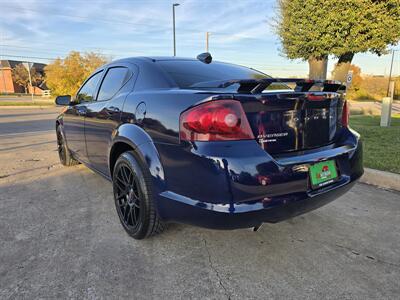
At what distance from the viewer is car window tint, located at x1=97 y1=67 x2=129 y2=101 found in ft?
9.79

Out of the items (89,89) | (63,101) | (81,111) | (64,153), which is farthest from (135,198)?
(64,153)

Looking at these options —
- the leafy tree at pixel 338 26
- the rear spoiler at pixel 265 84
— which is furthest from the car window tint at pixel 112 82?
the leafy tree at pixel 338 26

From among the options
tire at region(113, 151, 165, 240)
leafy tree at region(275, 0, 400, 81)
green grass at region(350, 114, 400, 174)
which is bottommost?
green grass at region(350, 114, 400, 174)

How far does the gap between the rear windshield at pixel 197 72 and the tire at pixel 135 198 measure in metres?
0.75

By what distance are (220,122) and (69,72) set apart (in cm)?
2725

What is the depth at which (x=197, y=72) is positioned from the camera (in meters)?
2.71

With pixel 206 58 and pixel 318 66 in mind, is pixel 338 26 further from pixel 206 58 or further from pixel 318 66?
pixel 206 58

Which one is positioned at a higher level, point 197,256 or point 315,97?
point 315,97

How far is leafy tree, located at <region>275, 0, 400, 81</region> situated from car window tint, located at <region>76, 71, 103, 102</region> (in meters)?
5.46

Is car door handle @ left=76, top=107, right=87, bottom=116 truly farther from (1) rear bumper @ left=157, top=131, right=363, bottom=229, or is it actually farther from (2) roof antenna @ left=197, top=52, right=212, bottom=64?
(1) rear bumper @ left=157, top=131, right=363, bottom=229

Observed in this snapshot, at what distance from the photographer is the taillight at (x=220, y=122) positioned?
1787 millimetres

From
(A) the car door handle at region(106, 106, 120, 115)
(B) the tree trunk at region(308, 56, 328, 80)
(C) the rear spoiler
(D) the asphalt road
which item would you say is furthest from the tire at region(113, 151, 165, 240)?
(B) the tree trunk at region(308, 56, 328, 80)

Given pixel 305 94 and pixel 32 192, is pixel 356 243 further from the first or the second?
pixel 32 192

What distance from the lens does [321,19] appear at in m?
6.82
